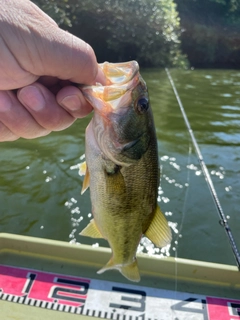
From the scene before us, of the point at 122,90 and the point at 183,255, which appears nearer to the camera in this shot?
the point at 122,90

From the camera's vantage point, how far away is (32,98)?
1.67 meters

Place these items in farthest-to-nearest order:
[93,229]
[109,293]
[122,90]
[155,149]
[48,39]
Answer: [109,293] → [93,229] → [155,149] → [122,90] → [48,39]

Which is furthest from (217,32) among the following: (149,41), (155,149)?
(155,149)

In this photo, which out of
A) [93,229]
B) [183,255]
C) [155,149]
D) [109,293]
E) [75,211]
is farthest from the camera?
[75,211]

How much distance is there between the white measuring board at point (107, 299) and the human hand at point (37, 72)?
171 centimetres

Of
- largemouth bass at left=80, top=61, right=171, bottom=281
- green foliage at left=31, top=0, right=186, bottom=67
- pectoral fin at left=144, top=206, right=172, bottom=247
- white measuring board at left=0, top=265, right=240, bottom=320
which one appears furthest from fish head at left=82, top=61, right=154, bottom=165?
green foliage at left=31, top=0, right=186, bottom=67

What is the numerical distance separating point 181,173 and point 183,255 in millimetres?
2168

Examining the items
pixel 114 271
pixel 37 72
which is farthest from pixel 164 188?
pixel 37 72

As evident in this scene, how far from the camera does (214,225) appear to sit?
197 inches

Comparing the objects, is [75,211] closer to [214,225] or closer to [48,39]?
[214,225]

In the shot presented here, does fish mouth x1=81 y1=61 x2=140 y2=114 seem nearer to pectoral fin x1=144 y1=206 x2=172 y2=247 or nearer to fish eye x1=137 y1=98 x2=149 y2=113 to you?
fish eye x1=137 y1=98 x2=149 y2=113

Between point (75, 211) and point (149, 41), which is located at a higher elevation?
point (149, 41)

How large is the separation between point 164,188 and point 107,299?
122 inches

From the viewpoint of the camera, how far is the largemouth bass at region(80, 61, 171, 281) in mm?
1654
